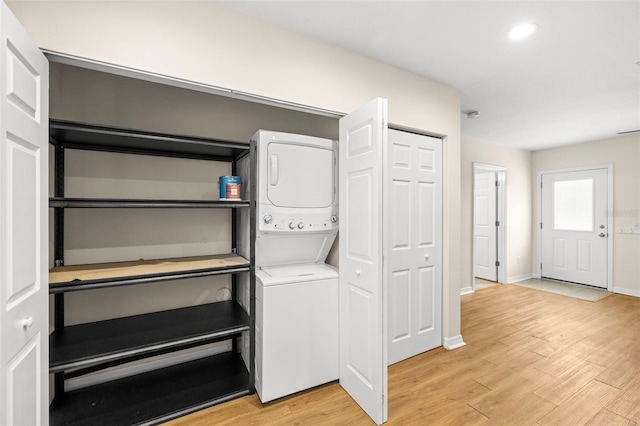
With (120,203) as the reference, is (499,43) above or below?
above

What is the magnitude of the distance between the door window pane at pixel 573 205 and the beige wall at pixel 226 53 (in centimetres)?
413

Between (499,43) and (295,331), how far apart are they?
2.53 metres

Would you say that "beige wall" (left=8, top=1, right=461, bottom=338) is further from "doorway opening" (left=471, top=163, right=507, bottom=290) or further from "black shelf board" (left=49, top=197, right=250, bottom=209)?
"doorway opening" (left=471, top=163, right=507, bottom=290)

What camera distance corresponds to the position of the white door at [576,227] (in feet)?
15.7

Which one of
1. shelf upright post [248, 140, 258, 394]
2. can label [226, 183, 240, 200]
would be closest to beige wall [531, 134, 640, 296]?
shelf upright post [248, 140, 258, 394]

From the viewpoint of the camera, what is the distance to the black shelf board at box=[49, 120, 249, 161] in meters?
1.58

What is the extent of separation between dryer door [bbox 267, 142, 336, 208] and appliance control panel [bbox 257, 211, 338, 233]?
3.2 inches

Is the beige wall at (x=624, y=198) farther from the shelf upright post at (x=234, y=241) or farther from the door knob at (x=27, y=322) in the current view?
the door knob at (x=27, y=322)

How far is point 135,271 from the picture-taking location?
1750 mm

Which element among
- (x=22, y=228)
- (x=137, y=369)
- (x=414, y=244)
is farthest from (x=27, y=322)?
(x=414, y=244)

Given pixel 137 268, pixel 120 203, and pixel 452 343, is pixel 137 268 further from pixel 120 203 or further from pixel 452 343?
pixel 452 343

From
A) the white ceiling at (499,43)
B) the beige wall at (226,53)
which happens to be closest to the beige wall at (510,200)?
the white ceiling at (499,43)

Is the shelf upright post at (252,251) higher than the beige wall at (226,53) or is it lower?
lower

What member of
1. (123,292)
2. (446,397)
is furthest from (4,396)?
(446,397)
